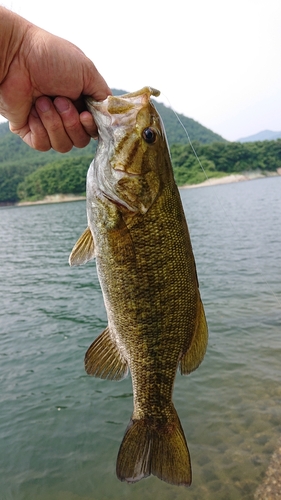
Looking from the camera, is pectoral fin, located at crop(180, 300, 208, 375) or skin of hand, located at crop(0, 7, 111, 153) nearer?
skin of hand, located at crop(0, 7, 111, 153)

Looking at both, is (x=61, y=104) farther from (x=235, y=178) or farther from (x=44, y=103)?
(x=235, y=178)

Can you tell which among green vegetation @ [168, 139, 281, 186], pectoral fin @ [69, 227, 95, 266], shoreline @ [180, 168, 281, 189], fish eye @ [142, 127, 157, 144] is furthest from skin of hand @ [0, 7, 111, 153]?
green vegetation @ [168, 139, 281, 186]

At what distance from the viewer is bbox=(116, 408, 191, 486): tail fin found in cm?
271

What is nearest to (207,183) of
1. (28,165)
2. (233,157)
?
(233,157)

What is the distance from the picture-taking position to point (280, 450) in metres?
5.97

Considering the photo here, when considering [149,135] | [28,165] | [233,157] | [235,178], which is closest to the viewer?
[149,135]

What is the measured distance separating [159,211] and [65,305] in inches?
491

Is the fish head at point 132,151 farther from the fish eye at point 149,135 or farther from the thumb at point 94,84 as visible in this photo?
the thumb at point 94,84

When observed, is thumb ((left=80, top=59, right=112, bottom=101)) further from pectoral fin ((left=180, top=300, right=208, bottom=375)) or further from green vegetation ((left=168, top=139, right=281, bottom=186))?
green vegetation ((left=168, top=139, right=281, bottom=186))

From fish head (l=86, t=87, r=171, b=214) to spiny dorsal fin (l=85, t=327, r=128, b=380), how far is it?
1.06 meters

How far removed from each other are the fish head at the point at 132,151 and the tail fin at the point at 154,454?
5.43 ft

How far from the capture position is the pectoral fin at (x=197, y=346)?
2.81 meters

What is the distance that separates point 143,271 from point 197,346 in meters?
0.73

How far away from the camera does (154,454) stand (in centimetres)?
279
